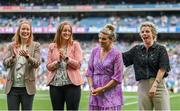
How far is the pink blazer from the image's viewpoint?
7.28 meters

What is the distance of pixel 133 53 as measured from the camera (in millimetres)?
7258

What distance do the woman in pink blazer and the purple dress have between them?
402 millimetres

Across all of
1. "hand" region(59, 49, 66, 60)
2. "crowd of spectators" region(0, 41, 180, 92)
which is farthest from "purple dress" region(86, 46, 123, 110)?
"crowd of spectators" region(0, 41, 180, 92)

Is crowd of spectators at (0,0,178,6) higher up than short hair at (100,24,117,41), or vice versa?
crowd of spectators at (0,0,178,6)

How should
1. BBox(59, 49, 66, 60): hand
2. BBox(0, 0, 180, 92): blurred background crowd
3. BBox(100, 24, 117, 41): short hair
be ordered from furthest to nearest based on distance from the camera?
BBox(0, 0, 180, 92): blurred background crowd, BBox(59, 49, 66, 60): hand, BBox(100, 24, 117, 41): short hair

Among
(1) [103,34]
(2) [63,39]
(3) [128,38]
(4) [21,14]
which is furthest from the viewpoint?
(4) [21,14]

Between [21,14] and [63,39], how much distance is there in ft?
136

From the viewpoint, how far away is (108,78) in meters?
6.98

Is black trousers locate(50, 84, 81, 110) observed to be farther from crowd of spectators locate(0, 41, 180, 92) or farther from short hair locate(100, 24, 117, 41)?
crowd of spectators locate(0, 41, 180, 92)

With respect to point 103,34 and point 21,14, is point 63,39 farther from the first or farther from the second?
point 21,14

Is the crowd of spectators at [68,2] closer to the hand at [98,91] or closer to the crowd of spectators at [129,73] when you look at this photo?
the crowd of spectators at [129,73]

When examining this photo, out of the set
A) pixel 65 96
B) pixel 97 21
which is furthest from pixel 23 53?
pixel 97 21

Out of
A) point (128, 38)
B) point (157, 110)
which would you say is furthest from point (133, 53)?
point (128, 38)

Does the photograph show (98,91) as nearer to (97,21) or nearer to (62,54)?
(62,54)
